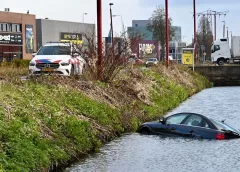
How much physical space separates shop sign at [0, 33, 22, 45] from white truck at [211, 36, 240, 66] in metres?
30.8

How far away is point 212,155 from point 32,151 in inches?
233

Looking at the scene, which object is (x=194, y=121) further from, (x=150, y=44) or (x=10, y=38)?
(x=150, y=44)

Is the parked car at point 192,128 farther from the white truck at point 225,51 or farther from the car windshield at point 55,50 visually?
the white truck at point 225,51

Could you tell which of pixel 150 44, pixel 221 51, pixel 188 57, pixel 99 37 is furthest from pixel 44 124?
pixel 150 44

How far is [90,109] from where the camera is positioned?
21.7 m

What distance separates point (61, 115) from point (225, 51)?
181ft

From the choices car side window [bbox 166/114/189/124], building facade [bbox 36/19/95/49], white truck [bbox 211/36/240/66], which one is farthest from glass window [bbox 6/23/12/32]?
car side window [bbox 166/114/189/124]

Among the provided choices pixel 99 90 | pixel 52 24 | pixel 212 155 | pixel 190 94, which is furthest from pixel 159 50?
pixel 212 155

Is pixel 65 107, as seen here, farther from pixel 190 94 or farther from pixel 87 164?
pixel 190 94

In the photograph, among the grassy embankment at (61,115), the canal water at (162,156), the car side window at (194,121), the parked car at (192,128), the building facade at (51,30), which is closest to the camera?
the grassy embankment at (61,115)

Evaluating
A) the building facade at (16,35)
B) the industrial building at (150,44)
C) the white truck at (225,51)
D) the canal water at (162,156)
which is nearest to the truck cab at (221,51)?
the white truck at (225,51)

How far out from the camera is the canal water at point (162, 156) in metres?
16.0

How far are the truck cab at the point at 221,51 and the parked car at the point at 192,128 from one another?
50.3 m

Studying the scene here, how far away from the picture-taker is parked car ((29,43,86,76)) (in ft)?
90.6
